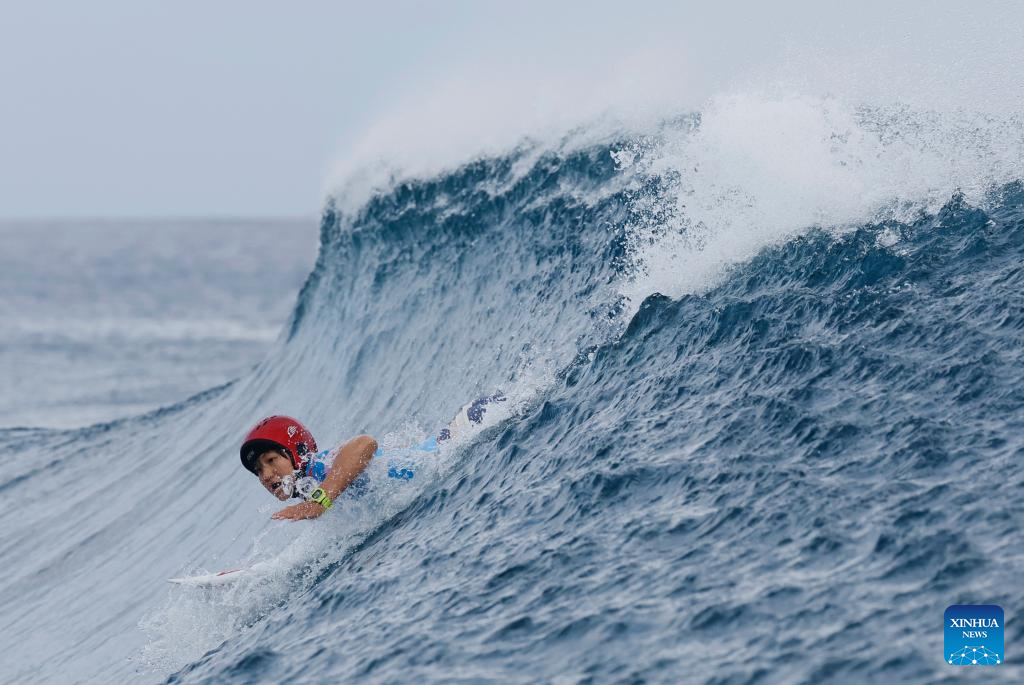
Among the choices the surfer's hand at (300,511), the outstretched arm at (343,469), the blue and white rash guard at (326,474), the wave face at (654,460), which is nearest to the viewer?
the wave face at (654,460)

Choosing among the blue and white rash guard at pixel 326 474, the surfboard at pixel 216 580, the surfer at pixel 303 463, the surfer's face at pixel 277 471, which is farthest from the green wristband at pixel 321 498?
the surfboard at pixel 216 580

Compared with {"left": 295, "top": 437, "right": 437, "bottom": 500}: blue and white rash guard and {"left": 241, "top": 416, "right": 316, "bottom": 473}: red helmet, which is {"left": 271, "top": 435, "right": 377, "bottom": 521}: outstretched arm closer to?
{"left": 295, "top": 437, "right": 437, "bottom": 500}: blue and white rash guard

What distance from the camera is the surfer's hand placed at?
25.7 feet

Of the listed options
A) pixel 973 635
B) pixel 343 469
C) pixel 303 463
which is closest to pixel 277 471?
pixel 303 463

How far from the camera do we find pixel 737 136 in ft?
32.3

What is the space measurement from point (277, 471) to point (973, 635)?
481cm

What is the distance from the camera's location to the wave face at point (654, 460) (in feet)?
17.7

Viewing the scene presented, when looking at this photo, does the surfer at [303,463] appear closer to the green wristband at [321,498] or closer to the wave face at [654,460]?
the green wristband at [321,498]

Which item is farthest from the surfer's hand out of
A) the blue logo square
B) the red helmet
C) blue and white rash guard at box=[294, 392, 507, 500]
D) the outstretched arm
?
the blue logo square

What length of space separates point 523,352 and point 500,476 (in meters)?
2.32

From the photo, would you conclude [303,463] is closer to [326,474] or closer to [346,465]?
[326,474]

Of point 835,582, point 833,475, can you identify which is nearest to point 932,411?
point 833,475

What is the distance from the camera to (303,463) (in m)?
8.23

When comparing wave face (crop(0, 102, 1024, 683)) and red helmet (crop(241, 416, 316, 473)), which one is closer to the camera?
wave face (crop(0, 102, 1024, 683))
